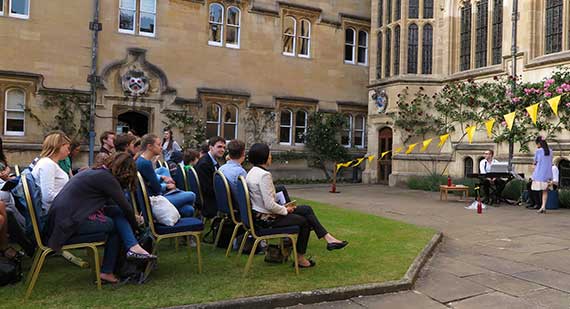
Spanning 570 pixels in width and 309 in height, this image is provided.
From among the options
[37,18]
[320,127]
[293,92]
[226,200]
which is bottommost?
[226,200]

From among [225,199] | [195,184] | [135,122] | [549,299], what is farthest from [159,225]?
[135,122]

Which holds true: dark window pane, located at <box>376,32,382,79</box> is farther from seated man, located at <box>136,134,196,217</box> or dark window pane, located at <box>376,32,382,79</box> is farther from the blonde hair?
the blonde hair

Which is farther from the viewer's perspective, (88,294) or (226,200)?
(226,200)

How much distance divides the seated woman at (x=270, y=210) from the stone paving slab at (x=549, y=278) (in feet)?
7.12

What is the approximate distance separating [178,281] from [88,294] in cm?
83

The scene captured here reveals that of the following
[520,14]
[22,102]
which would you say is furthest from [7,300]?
[520,14]

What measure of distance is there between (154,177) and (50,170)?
105cm

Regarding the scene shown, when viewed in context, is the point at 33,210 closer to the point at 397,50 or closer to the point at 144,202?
the point at 144,202

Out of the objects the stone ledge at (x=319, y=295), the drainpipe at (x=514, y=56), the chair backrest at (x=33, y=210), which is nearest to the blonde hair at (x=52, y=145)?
the chair backrest at (x=33, y=210)

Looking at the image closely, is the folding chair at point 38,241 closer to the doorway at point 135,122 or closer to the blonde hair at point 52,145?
the blonde hair at point 52,145

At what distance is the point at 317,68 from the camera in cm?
2105

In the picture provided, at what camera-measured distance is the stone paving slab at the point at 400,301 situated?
4367mm

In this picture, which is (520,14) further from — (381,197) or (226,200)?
(226,200)

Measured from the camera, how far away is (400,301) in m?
4.52
